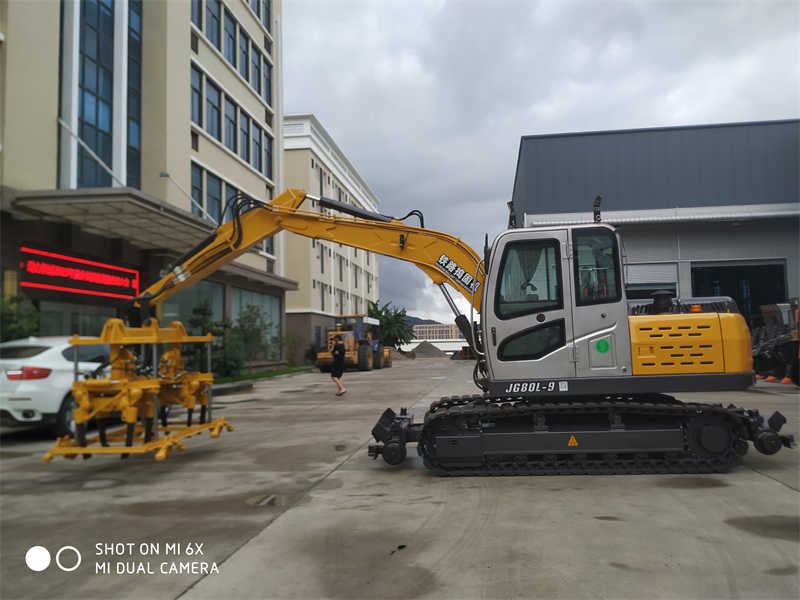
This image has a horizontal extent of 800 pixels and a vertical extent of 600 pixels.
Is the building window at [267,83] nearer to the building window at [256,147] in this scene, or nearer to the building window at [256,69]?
the building window at [256,69]

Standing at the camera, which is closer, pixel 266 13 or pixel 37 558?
pixel 37 558

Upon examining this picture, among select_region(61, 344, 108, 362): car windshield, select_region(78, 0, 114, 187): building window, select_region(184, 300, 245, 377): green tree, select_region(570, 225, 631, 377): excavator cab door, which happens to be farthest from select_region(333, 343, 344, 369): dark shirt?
select_region(570, 225, 631, 377): excavator cab door

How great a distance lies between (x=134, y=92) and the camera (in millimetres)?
Result: 22719

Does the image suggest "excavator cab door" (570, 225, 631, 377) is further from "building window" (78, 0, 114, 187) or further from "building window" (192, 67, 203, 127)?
"building window" (192, 67, 203, 127)

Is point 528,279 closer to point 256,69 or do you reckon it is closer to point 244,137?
point 244,137

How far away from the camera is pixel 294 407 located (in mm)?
14969

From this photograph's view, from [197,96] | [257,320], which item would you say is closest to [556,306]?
[197,96]

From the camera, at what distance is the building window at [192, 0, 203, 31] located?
26.8 m

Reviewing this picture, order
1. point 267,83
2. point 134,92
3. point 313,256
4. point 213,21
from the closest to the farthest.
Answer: point 134,92, point 213,21, point 267,83, point 313,256

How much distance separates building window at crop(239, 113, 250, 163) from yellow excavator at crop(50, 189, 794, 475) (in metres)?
27.3

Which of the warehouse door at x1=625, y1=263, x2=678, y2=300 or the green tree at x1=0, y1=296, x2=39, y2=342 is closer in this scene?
the green tree at x1=0, y1=296, x2=39, y2=342

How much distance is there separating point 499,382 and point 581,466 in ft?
4.45

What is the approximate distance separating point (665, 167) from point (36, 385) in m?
22.1

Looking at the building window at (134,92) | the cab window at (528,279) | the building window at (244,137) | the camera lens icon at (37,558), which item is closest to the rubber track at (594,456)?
the cab window at (528,279)
